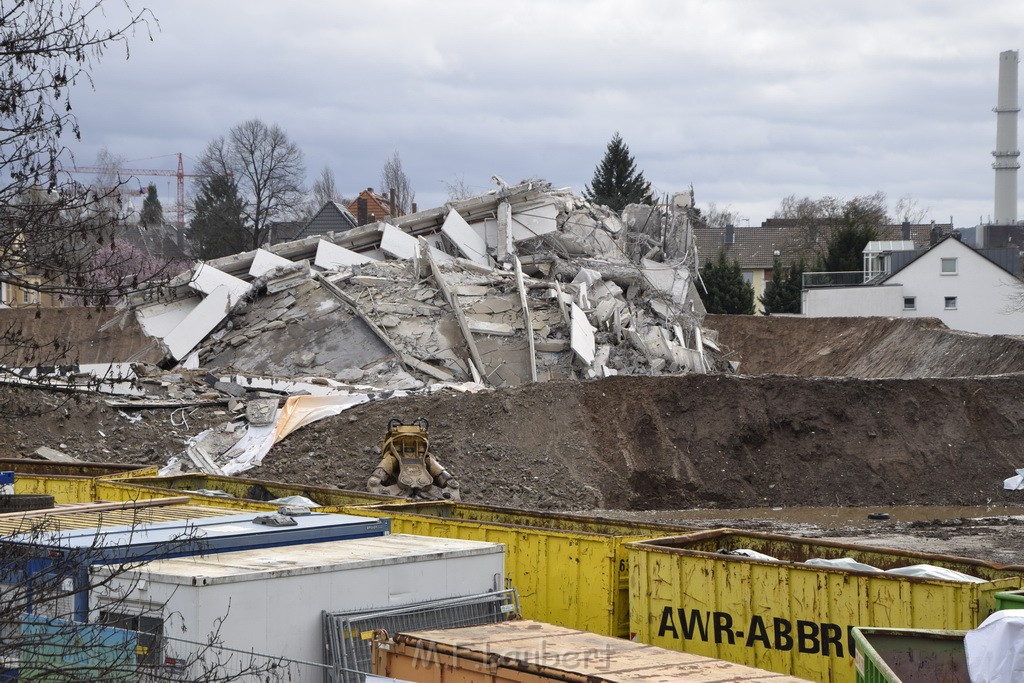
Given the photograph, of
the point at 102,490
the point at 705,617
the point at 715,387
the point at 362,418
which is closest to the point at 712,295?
the point at 715,387

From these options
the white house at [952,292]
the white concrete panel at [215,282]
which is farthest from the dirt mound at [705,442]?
the white house at [952,292]

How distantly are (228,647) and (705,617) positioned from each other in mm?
4229

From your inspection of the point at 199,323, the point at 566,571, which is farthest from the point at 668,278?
the point at 566,571

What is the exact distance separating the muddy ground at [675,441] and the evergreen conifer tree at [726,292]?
26.9 m

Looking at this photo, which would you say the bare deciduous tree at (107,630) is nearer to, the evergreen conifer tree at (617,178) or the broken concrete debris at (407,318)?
the broken concrete debris at (407,318)

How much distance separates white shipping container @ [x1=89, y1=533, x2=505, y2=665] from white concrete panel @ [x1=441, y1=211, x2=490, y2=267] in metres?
22.1

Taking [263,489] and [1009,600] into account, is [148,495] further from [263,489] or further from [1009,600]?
[1009,600]

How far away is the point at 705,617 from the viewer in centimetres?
940

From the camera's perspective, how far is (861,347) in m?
41.4

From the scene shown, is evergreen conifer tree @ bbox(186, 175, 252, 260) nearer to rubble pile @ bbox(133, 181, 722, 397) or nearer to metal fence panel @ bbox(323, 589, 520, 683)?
rubble pile @ bbox(133, 181, 722, 397)

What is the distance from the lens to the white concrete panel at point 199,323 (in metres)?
26.9

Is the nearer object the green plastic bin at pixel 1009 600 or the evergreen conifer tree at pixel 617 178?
the green plastic bin at pixel 1009 600

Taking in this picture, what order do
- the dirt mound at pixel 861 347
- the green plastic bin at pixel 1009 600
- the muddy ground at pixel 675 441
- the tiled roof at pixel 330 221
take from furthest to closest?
the tiled roof at pixel 330 221, the dirt mound at pixel 861 347, the muddy ground at pixel 675 441, the green plastic bin at pixel 1009 600

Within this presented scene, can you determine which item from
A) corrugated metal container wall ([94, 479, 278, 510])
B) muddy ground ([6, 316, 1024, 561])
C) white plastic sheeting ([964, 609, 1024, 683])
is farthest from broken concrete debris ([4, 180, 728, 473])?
white plastic sheeting ([964, 609, 1024, 683])
